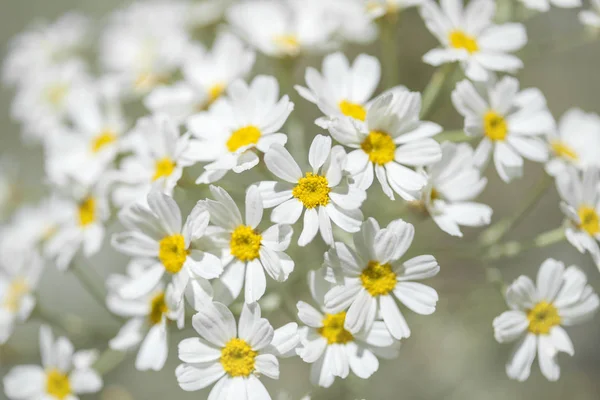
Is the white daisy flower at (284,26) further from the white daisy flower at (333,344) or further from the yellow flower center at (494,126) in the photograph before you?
the white daisy flower at (333,344)

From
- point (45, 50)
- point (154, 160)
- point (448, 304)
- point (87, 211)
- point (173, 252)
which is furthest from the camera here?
point (45, 50)

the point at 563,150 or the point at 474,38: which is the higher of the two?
the point at 474,38

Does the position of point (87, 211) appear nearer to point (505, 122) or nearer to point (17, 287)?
point (17, 287)

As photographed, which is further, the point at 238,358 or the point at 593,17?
the point at 593,17

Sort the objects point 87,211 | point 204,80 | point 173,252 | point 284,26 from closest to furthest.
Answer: point 173,252 → point 87,211 → point 204,80 → point 284,26

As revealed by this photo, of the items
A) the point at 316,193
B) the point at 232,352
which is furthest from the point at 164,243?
the point at 316,193

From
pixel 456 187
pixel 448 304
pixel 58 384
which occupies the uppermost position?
pixel 456 187

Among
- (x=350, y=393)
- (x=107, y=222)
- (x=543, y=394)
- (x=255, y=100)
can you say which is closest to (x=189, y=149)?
(x=255, y=100)

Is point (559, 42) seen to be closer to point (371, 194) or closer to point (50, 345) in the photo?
point (371, 194)

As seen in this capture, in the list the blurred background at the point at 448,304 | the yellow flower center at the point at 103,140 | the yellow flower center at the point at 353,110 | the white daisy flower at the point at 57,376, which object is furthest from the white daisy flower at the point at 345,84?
the white daisy flower at the point at 57,376
